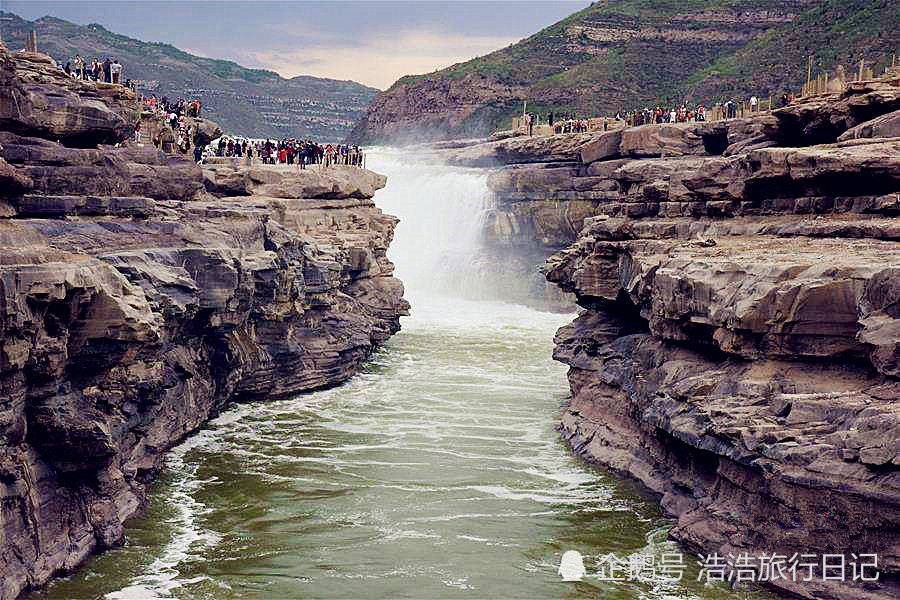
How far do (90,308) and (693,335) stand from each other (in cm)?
1144

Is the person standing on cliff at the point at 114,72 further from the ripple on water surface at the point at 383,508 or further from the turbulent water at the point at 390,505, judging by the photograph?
Answer: the ripple on water surface at the point at 383,508

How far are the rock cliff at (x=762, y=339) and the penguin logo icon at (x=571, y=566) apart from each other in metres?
1.94

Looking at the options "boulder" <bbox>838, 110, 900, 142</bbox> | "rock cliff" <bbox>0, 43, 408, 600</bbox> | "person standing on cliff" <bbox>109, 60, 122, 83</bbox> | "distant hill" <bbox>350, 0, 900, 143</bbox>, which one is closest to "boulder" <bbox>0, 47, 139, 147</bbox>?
"rock cliff" <bbox>0, 43, 408, 600</bbox>

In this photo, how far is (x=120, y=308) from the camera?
20938 millimetres

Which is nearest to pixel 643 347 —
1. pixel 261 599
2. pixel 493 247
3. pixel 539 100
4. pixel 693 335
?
pixel 693 335

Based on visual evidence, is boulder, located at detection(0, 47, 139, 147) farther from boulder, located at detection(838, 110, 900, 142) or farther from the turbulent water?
boulder, located at detection(838, 110, 900, 142)

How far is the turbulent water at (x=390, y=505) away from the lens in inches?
805

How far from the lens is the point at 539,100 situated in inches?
4269

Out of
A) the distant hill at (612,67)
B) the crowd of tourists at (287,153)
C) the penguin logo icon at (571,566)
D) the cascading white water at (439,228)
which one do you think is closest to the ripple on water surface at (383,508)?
the penguin logo icon at (571,566)

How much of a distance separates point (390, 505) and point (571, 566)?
4.92 m

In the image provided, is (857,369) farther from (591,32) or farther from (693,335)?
(591,32)

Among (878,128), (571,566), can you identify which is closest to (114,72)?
(878,128)

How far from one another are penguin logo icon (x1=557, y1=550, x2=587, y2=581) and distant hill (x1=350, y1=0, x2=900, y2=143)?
72.9 meters

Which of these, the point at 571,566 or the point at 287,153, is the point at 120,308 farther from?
the point at 287,153
